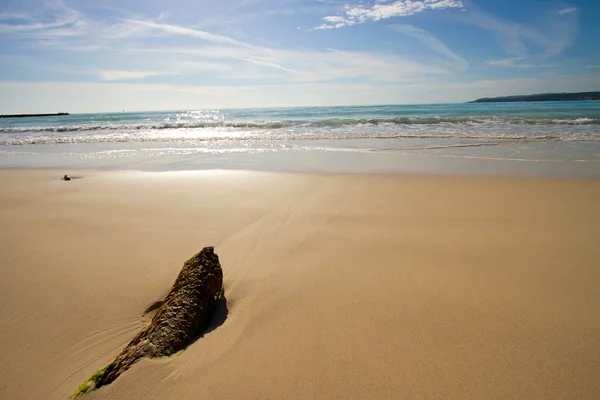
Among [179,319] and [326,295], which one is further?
[326,295]

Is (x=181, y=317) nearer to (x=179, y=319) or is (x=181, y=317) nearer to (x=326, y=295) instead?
(x=179, y=319)

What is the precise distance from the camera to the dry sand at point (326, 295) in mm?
1657

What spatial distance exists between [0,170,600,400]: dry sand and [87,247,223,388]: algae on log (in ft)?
0.26

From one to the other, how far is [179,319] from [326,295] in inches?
41.2

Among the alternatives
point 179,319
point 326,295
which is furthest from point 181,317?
point 326,295

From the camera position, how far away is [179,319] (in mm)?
1952

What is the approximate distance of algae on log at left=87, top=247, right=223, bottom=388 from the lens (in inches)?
68.9

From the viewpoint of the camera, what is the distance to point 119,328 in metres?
2.17

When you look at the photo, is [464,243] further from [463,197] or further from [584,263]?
[463,197]

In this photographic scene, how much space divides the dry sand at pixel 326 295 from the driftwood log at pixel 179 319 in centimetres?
8

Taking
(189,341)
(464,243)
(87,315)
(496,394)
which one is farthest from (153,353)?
(464,243)

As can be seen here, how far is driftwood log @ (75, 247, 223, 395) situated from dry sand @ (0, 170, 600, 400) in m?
0.08

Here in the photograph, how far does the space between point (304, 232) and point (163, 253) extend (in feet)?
5.01

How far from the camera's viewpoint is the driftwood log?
1703 mm
